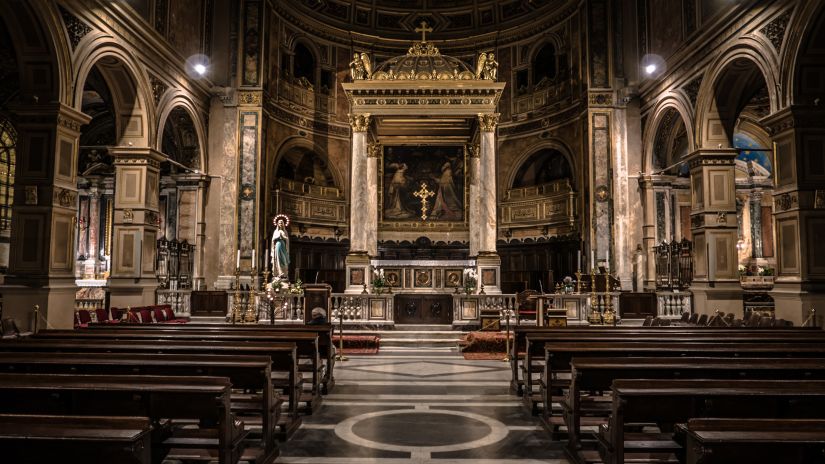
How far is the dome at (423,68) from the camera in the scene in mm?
16594

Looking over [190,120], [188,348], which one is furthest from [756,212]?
[188,348]

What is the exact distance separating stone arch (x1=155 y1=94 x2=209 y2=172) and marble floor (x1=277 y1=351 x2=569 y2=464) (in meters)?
9.64

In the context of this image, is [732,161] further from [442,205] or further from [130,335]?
[130,335]

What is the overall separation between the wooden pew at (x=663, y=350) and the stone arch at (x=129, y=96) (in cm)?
1174

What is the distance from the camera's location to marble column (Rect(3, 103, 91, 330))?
33.4ft

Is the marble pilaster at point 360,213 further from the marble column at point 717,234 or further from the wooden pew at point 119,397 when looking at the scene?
the wooden pew at point 119,397

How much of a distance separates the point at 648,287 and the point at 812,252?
22.6ft

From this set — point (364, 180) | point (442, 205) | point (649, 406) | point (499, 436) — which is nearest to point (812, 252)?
point (499, 436)

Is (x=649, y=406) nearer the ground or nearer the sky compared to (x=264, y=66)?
nearer the ground

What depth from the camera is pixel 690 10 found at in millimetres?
14539

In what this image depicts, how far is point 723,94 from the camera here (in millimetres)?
13672

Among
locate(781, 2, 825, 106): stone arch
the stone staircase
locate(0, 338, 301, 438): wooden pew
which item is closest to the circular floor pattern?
locate(0, 338, 301, 438): wooden pew

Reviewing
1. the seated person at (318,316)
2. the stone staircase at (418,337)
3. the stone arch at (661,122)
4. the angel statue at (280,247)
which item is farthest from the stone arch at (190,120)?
the stone arch at (661,122)

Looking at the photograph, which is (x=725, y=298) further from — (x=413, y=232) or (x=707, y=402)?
(x=707, y=402)
